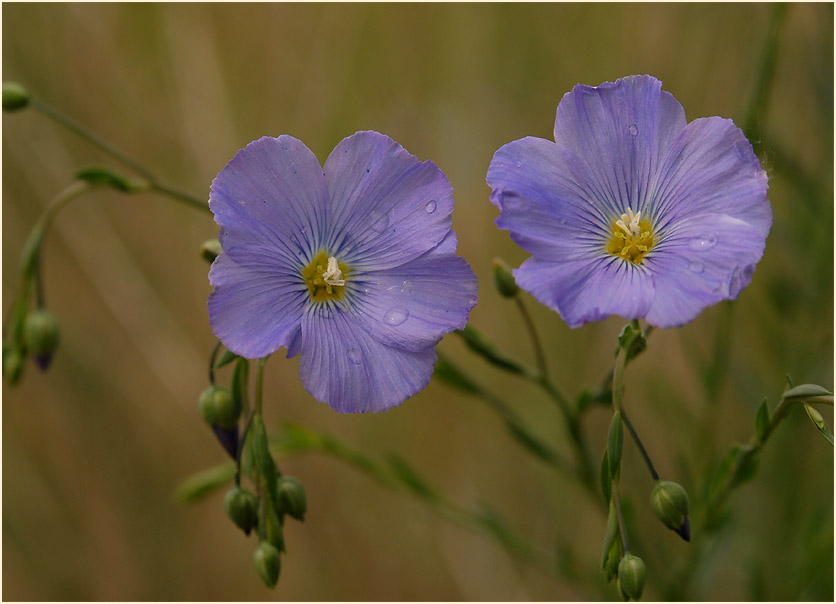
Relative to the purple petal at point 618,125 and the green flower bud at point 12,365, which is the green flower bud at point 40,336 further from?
the purple petal at point 618,125

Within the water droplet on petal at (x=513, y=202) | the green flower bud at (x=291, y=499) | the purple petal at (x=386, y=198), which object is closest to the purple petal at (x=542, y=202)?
the water droplet on petal at (x=513, y=202)

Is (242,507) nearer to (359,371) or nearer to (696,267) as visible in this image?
(359,371)

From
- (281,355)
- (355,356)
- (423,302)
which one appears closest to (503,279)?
(423,302)

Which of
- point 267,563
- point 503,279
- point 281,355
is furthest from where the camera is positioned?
point 281,355

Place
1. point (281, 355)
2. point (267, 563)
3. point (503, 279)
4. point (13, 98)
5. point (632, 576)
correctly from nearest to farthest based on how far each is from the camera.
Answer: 1. point (632, 576)
2. point (267, 563)
3. point (503, 279)
4. point (13, 98)
5. point (281, 355)

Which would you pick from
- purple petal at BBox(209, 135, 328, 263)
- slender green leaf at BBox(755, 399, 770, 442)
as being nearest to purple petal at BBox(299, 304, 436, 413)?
purple petal at BBox(209, 135, 328, 263)

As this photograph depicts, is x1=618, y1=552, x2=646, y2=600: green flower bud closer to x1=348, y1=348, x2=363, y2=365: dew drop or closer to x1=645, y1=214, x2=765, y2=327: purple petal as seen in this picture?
x1=645, y1=214, x2=765, y2=327: purple petal
